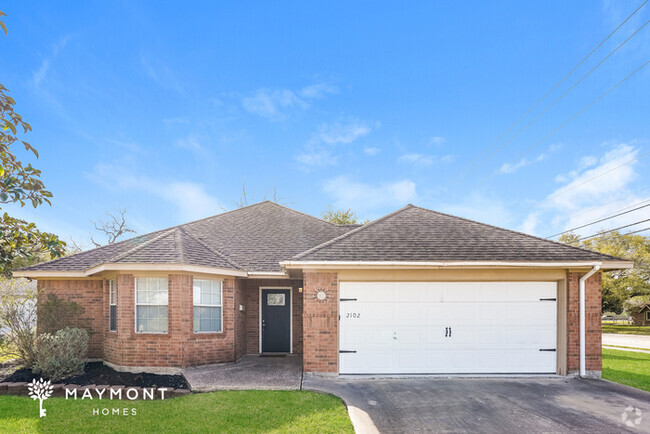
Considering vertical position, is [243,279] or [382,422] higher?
[243,279]

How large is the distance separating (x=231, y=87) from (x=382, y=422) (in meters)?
15.4

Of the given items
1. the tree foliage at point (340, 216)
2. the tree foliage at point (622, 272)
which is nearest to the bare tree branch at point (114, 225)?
the tree foliage at point (340, 216)

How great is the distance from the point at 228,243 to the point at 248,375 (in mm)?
5229

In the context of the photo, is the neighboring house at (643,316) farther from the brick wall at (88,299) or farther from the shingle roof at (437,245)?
the brick wall at (88,299)

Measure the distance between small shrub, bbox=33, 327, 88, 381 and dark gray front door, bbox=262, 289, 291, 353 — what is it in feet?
16.5

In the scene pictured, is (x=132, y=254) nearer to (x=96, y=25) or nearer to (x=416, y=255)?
(x=96, y=25)

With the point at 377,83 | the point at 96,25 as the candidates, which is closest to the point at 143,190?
the point at 96,25

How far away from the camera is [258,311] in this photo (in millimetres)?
12359

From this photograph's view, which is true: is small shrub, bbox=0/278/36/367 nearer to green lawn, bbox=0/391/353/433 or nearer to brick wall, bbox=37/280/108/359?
brick wall, bbox=37/280/108/359

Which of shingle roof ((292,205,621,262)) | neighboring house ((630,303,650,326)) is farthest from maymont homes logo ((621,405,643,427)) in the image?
neighboring house ((630,303,650,326))

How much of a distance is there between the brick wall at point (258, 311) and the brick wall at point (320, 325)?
3.38m

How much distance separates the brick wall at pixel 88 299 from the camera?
11.1 m

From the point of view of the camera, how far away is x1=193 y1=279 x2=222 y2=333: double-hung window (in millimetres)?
9914

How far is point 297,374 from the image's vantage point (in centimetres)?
915
